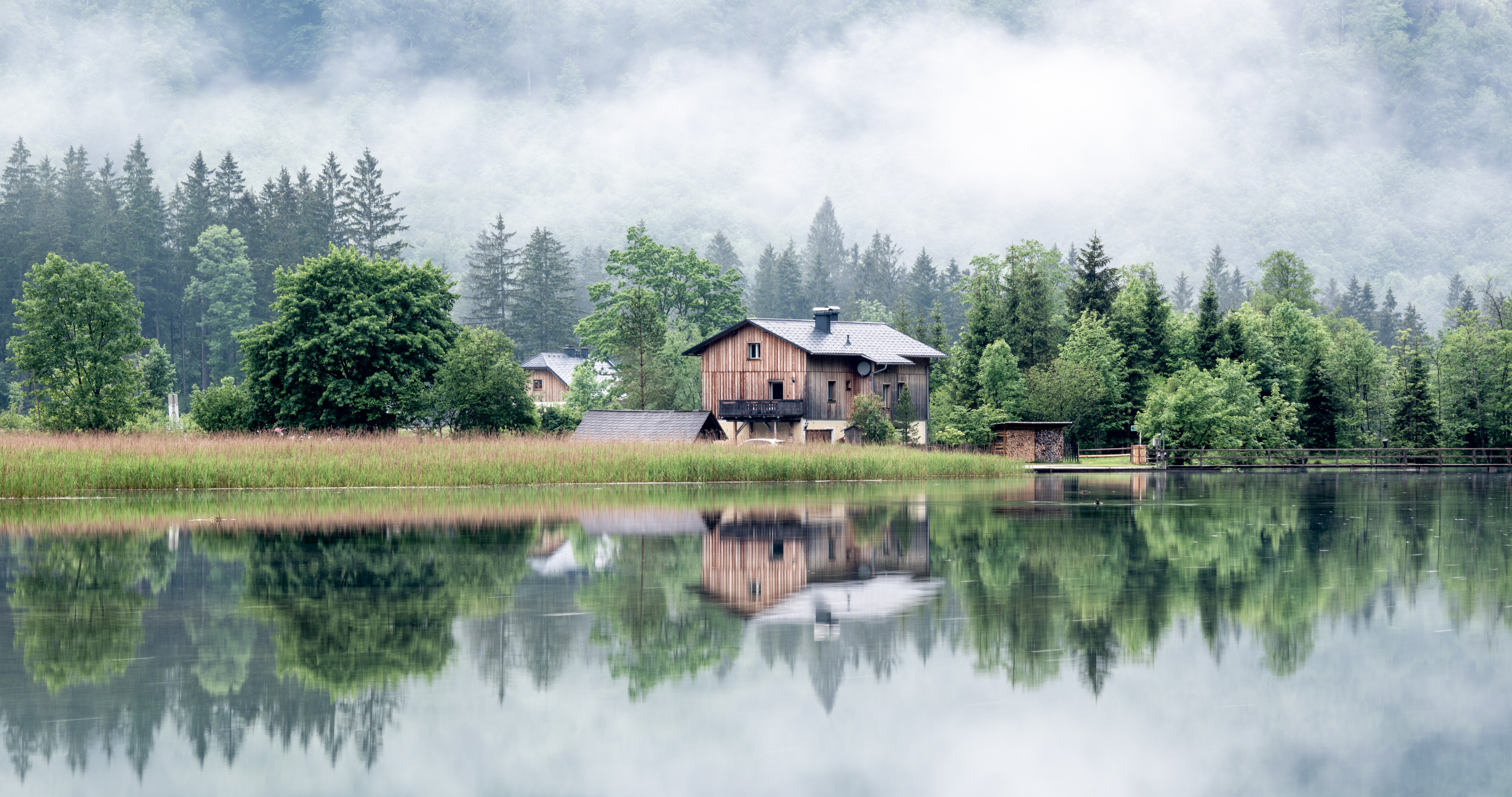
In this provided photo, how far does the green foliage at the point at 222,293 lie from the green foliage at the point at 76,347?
59.2 m

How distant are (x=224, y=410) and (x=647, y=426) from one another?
18.7 metres

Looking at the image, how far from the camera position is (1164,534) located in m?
24.9

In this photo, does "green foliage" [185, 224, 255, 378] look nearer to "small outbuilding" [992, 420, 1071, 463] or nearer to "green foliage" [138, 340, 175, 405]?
"green foliage" [138, 340, 175, 405]

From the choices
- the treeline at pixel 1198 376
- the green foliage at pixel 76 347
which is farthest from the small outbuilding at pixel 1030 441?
the green foliage at pixel 76 347

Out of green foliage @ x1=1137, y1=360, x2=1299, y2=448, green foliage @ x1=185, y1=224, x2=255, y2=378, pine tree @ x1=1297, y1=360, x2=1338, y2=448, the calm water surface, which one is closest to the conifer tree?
green foliage @ x1=1137, y1=360, x2=1299, y2=448

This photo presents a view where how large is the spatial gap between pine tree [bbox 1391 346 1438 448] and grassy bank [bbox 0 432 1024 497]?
137 ft

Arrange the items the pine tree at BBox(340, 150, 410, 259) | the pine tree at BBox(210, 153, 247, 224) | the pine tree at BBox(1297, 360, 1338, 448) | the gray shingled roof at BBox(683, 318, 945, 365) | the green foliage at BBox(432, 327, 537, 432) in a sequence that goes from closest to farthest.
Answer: the green foliage at BBox(432, 327, 537, 432)
the gray shingled roof at BBox(683, 318, 945, 365)
the pine tree at BBox(1297, 360, 1338, 448)
the pine tree at BBox(340, 150, 410, 259)
the pine tree at BBox(210, 153, 247, 224)

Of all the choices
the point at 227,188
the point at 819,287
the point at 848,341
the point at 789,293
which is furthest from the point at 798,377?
the point at 819,287

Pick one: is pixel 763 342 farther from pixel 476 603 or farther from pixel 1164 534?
pixel 476 603

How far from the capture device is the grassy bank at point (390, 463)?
35406 millimetres

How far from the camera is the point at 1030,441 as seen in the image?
71.8 metres

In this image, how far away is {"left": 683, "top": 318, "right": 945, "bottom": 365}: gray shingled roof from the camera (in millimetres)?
72812

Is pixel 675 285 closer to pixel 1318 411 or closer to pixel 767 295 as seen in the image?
pixel 1318 411

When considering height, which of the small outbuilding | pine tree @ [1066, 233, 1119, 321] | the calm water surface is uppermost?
pine tree @ [1066, 233, 1119, 321]
